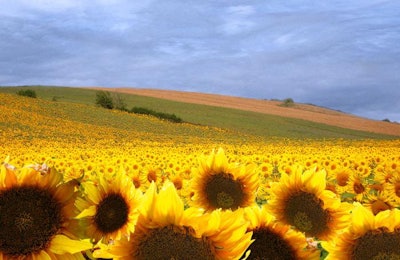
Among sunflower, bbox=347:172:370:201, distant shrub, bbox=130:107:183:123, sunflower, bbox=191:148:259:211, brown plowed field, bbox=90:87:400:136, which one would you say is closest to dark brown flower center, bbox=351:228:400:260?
sunflower, bbox=191:148:259:211

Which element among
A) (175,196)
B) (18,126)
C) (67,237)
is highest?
(175,196)

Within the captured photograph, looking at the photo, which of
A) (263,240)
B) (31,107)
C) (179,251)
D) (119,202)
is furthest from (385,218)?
(31,107)

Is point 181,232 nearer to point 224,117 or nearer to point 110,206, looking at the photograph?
point 110,206

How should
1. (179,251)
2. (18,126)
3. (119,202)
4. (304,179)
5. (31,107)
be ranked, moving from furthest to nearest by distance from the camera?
(31,107)
(18,126)
(304,179)
(119,202)
(179,251)

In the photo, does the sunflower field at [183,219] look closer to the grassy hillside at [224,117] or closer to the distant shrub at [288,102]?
the grassy hillside at [224,117]

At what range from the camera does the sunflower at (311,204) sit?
3023 millimetres

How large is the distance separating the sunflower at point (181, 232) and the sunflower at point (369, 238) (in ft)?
2.44

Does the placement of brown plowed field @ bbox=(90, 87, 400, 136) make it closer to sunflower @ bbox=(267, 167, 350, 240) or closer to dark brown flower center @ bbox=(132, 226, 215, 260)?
sunflower @ bbox=(267, 167, 350, 240)

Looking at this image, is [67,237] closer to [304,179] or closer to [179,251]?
[179,251]

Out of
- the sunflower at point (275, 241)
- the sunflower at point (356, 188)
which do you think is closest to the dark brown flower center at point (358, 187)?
the sunflower at point (356, 188)

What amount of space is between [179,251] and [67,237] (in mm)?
560

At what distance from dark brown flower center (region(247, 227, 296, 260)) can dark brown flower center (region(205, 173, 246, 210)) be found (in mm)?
1445

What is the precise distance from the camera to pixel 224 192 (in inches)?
147

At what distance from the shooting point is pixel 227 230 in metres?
1.63
